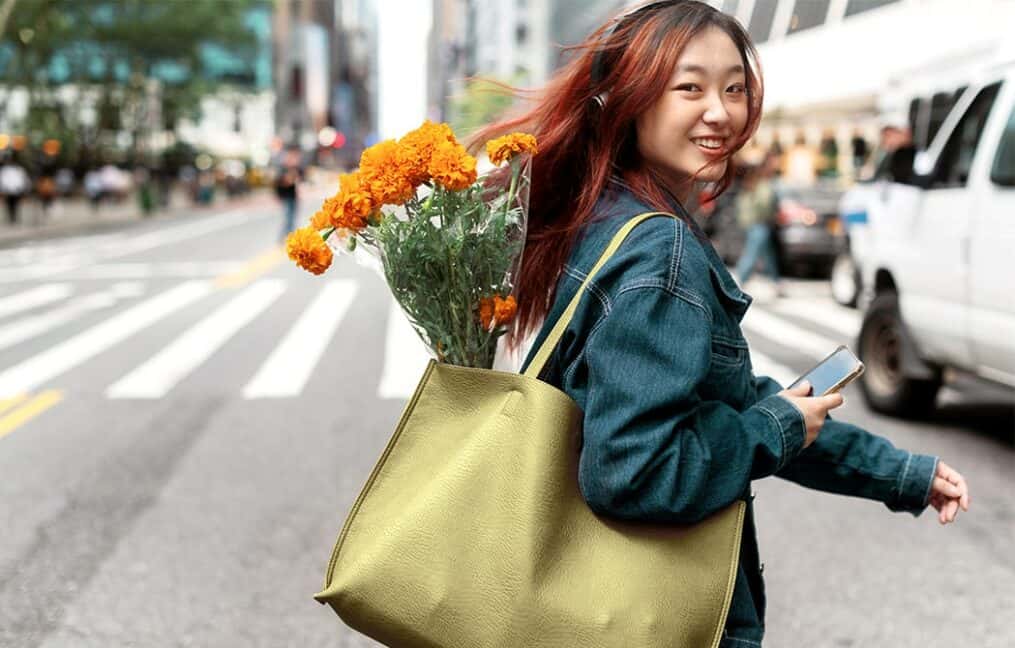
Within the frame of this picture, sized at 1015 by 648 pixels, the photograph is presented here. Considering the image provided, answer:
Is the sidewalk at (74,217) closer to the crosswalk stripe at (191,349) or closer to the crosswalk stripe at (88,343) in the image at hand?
the crosswalk stripe at (88,343)

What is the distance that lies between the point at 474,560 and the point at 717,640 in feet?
1.16

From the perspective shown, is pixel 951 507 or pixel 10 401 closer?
pixel 951 507

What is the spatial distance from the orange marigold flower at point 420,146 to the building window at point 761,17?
933 mm

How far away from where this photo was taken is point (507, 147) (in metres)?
1.89

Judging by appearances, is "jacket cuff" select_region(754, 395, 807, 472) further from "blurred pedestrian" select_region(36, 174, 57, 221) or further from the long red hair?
"blurred pedestrian" select_region(36, 174, 57, 221)

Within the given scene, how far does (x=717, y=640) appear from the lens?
176 cm

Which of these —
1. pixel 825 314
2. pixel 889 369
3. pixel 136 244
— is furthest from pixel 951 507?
pixel 136 244

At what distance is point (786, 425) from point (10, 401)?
26.2ft

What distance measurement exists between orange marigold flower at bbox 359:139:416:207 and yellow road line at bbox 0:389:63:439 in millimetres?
6419

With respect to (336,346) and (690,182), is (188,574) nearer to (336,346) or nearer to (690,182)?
(690,182)

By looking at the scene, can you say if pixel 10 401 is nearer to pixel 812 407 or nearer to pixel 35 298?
pixel 35 298

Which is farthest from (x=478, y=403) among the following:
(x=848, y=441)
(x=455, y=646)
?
(x=848, y=441)

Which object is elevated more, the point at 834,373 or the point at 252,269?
the point at 834,373

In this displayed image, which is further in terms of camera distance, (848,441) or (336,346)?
(336,346)
